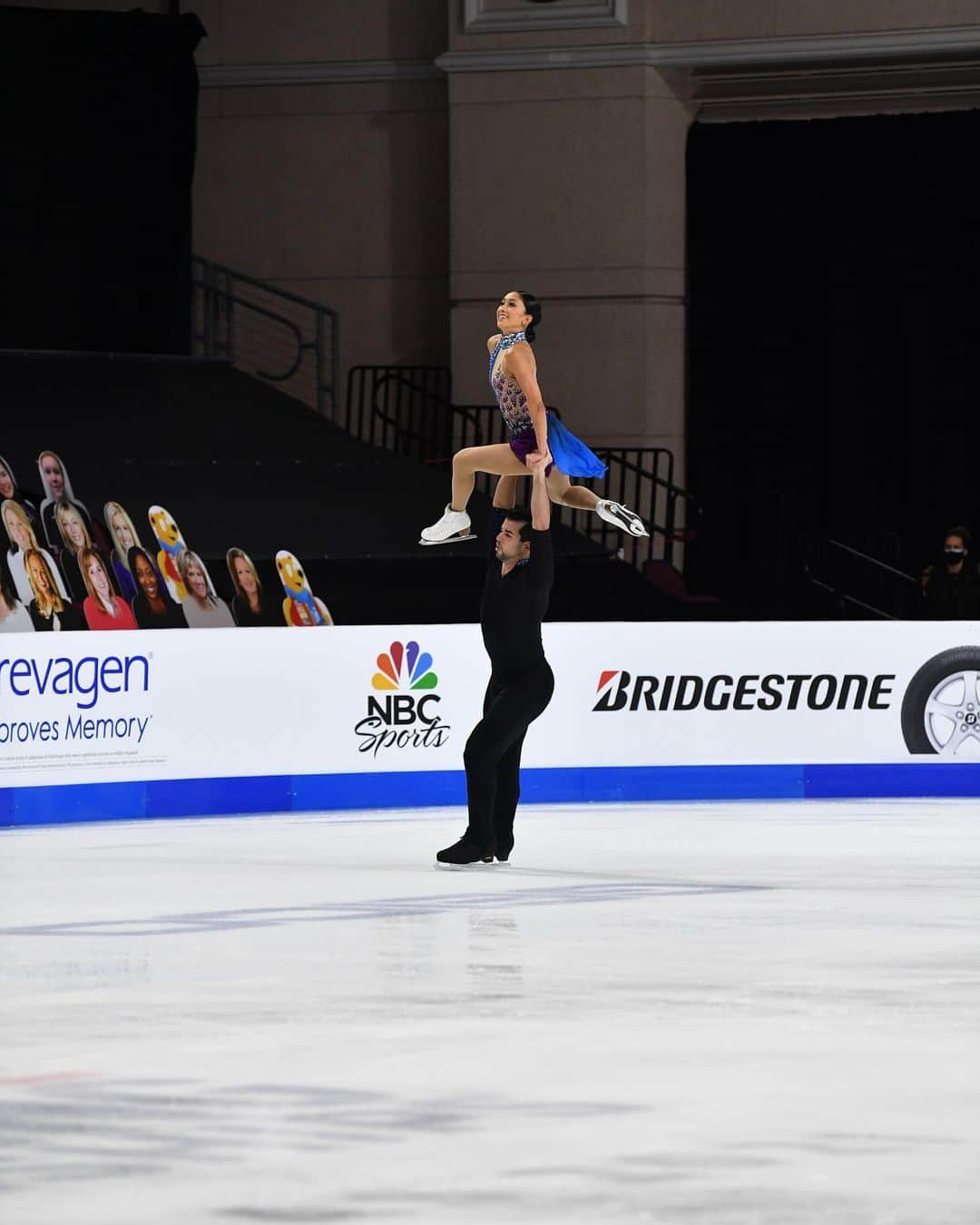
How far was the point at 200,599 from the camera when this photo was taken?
19.7 metres

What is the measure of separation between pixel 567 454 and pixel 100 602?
7.80 metres

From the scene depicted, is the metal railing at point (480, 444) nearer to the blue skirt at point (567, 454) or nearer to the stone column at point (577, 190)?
the stone column at point (577, 190)

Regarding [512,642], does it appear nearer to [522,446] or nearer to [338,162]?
[522,446]

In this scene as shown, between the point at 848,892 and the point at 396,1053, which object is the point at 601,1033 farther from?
the point at 848,892

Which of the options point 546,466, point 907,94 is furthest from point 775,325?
point 546,466

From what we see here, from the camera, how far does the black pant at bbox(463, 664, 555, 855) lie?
11734mm

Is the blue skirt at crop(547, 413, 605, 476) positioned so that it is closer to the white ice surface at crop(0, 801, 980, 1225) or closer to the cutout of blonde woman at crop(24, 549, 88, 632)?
the white ice surface at crop(0, 801, 980, 1225)

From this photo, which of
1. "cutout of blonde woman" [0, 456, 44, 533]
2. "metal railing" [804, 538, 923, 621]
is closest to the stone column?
"metal railing" [804, 538, 923, 621]

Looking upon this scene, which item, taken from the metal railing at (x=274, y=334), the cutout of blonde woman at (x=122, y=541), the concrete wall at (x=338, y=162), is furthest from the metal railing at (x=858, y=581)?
the cutout of blonde woman at (x=122, y=541)

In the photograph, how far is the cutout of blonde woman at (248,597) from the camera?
19.8m

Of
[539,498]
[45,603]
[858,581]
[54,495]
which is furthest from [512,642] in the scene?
[858,581]

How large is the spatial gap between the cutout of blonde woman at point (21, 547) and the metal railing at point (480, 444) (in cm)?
539

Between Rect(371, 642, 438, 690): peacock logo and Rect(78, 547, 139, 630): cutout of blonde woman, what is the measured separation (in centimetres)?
302

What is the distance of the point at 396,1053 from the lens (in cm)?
712
